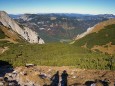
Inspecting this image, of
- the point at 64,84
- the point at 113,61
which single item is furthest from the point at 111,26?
the point at 64,84

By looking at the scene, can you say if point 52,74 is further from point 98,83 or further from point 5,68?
point 5,68

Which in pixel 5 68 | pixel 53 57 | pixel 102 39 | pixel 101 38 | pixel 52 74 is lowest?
pixel 52 74

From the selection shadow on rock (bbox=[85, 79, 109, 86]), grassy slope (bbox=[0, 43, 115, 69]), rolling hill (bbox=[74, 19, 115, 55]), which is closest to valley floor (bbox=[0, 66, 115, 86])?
shadow on rock (bbox=[85, 79, 109, 86])

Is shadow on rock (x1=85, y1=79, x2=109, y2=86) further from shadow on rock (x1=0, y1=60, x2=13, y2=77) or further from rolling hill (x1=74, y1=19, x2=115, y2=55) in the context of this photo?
rolling hill (x1=74, y1=19, x2=115, y2=55)

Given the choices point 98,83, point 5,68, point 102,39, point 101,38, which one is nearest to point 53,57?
point 5,68

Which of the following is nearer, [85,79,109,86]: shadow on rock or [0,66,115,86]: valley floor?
[85,79,109,86]: shadow on rock

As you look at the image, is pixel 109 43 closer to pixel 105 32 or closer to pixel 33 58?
pixel 105 32

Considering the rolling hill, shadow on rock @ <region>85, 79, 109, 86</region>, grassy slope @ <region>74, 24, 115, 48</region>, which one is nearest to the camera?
shadow on rock @ <region>85, 79, 109, 86</region>
